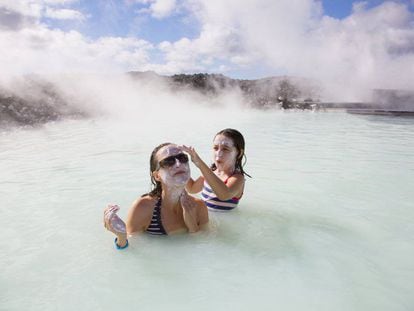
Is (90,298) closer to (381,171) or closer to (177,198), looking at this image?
(177,198)

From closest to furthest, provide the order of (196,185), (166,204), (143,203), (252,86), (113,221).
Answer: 1. (113,221)
2. (143,203)
3. (166,204)
4. (196,185)
5. (252,86)

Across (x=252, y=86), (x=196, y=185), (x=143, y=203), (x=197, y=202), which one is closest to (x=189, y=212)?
(x=197, y=202)

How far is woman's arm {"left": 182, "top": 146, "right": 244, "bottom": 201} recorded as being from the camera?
11.0ft

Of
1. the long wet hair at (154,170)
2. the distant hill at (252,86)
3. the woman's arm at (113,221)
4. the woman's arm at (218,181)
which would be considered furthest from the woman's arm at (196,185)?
the distant hill at (252,86)

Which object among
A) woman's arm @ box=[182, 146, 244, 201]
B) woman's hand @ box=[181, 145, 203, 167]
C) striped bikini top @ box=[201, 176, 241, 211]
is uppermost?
woman's hand @ box=[181, 145, 203, 167]

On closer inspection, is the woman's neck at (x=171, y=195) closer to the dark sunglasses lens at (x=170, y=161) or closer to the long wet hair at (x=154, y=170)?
the long wet hair at (x=154, y=170)

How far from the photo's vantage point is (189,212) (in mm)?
3436

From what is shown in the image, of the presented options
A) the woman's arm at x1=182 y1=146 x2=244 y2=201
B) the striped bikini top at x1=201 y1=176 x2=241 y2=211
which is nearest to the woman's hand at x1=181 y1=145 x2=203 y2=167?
the woman's arm at x1=182 y1=146 x2=244 y2=201

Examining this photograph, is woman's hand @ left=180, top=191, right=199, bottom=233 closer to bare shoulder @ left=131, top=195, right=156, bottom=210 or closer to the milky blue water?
the milky blue water

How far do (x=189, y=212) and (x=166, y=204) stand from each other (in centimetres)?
24

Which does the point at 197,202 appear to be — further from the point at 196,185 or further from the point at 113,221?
the point at 113,221

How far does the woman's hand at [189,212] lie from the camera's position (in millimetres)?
3408

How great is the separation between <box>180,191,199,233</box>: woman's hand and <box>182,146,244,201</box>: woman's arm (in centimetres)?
29

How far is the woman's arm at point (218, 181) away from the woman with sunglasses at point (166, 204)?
110mm
